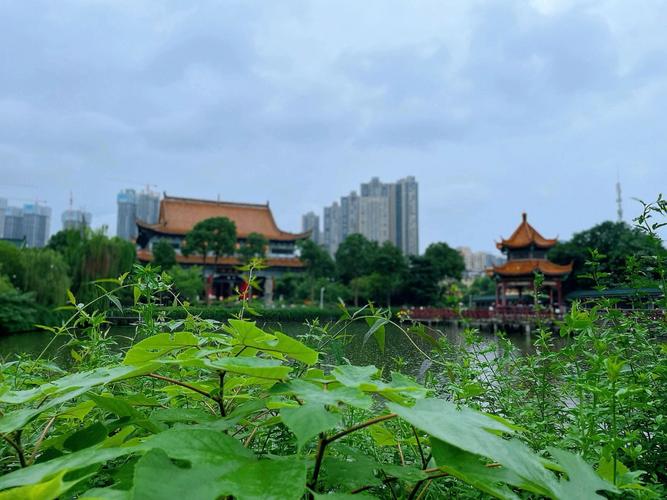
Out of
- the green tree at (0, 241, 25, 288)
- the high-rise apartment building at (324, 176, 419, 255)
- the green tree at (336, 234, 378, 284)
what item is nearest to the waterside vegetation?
the green tree at (0, 241, 25, 288)

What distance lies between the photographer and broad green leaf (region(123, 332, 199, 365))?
19.7 inches

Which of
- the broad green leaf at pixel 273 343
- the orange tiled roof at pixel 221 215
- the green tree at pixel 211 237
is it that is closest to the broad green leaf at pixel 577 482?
the broad green leaf at pixel 273 343

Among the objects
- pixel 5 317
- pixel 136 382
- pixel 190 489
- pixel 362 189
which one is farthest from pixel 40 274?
pixel 362 189

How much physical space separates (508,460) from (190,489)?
0.79 feet

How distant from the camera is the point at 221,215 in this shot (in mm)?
26438

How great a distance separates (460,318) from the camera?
150 cm

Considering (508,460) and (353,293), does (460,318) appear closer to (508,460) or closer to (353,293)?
(508,460)

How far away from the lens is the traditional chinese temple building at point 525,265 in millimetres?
18906

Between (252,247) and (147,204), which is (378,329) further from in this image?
(147,204)

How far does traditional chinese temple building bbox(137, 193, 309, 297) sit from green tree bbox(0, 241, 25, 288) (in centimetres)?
885

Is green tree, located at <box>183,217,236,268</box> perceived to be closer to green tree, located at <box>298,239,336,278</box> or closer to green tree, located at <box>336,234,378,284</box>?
green tree, located at <box>298,239,336,278</box>

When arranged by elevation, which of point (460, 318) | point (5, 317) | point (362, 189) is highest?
point (362, 189)

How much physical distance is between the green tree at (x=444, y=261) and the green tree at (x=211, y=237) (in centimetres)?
1122

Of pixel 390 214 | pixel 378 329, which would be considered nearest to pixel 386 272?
pixel 378 329
